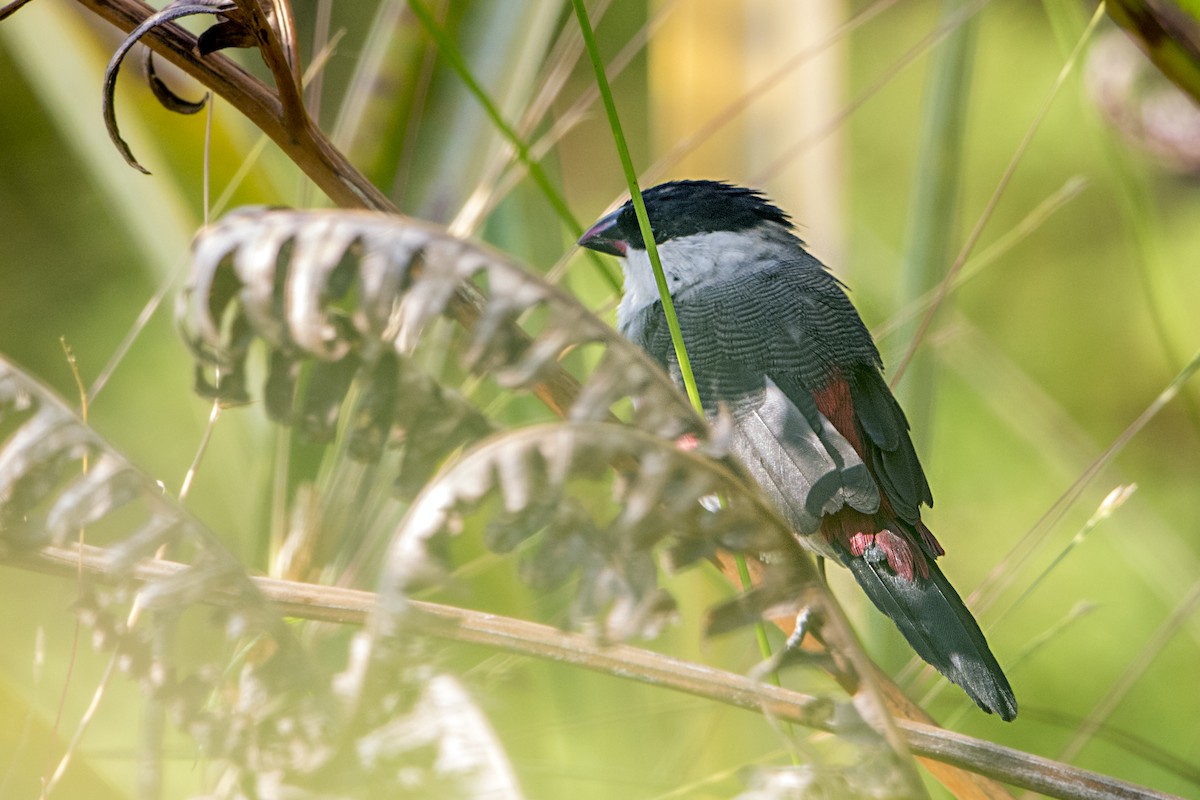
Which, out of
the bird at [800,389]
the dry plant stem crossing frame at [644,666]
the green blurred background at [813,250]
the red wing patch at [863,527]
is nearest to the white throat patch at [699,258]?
the bird at [800,389]

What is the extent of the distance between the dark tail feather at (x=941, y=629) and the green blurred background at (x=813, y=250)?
71mm

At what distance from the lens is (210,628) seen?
31.5 inches

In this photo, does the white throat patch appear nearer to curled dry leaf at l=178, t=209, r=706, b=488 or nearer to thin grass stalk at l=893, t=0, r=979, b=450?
thin grass stalk at l=893, t=0, r=979, b=450

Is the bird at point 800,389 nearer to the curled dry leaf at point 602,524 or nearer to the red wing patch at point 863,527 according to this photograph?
the red wing patch at point 863,527

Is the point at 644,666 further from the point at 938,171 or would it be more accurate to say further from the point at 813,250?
the point at 813,250

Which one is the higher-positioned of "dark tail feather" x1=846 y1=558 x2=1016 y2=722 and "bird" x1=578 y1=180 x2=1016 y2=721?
"bird" x1=578 y1=180 x2=1016 y2=721

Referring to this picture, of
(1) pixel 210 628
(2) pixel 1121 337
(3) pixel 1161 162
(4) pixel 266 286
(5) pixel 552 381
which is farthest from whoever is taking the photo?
(2) pixel 1121 337

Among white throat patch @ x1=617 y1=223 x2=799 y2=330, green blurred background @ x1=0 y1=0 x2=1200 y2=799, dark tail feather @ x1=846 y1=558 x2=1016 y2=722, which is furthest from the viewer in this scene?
white throat patch @ x1=617 y1=223 x2=799 y2=330

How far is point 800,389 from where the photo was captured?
1738 millimetres

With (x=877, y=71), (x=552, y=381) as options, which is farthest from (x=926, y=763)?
(x=877, y=71)

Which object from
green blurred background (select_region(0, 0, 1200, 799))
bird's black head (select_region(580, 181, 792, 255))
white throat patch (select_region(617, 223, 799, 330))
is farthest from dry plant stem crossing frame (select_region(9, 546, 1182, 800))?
bird's black head (select_region(580, 181, 792, 255))

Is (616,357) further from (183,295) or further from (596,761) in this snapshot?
(596,761)

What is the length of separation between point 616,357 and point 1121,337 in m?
3.26

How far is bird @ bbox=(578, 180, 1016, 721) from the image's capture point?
4.78 ft
